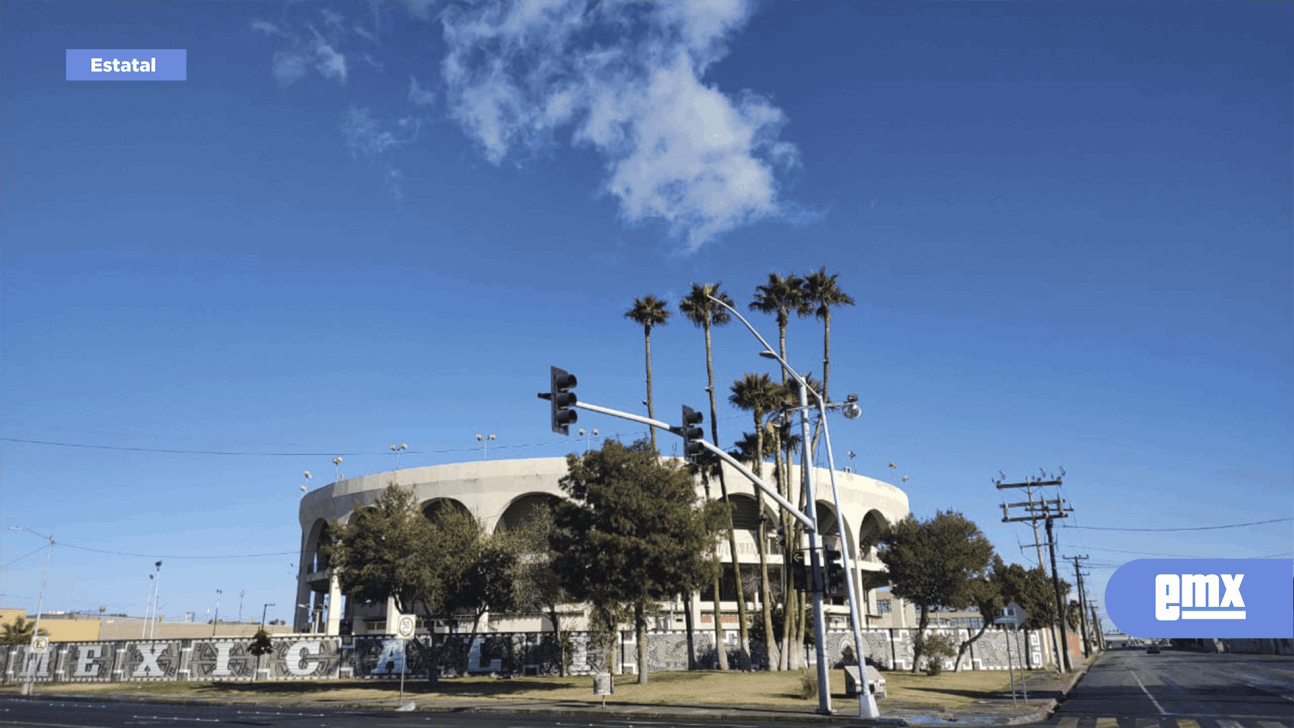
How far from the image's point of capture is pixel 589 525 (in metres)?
34.0

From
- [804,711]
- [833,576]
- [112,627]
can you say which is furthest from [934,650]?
[112,627]

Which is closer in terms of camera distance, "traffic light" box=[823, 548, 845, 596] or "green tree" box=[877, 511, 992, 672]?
"traffic light" box=[823, 548, 845, 596]

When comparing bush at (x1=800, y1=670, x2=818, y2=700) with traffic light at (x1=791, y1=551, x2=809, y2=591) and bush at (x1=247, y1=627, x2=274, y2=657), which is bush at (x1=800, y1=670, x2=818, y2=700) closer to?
traffic light at (x1=791, y1=551, x2=809, y2=591)

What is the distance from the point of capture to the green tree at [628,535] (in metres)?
32.9

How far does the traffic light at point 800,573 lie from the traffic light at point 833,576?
584 millimetres

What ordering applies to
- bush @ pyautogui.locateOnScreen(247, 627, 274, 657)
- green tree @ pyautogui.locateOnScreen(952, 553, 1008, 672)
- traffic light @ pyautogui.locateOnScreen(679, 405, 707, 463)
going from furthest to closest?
green tree @ pyautogui.locateOnScreen(952, 553, 1008, 672) < bush @ pyautogui.locateOnScreen(247, 627, 274, 657) < traffic light @ pyautogui.locateOnScreen(679, 405, 707, 463)

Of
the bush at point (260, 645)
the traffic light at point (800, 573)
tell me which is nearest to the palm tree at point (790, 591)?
the traffic light at point (800, 573)

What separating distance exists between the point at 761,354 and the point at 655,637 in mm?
30096

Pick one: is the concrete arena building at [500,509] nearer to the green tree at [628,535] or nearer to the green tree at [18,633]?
the green tree at [18,633]

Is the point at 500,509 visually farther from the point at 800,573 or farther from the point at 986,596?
the point at 800,573

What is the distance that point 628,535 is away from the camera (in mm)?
32969

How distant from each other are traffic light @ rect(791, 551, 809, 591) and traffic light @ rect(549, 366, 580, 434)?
9962 millimetres

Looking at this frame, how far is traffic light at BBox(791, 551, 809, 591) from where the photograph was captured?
23.3m

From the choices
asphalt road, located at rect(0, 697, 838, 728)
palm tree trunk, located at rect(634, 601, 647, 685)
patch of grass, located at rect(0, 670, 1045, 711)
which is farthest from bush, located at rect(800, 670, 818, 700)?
palm tree trunk, located at rect(634, 601, 647, 685)
